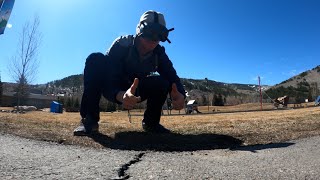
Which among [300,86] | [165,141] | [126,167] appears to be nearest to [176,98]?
[165,141]

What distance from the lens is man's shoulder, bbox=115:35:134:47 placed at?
4446 mm

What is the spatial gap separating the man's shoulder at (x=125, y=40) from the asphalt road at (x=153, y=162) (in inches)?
59.1

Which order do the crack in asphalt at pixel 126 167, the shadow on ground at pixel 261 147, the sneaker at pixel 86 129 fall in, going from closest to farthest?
the crack in asphalt at pixel 126 167 < the shadow on ground at pixel 261 147 < the sneaker at pixel 86 129

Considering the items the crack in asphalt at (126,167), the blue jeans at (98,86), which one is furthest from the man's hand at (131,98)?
the blue jeans at (98,86)

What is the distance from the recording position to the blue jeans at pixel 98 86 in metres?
4.26

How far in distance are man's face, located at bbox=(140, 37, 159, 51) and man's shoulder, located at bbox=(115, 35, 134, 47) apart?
15 cm

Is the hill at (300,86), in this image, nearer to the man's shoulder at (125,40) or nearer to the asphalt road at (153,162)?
the man's shoulder at (125,40)

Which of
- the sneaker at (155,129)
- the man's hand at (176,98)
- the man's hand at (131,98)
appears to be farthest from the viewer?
the sneaker at (155,129)

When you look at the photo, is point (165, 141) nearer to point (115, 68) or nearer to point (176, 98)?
point (176, 98)

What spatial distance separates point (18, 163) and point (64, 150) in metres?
0.65

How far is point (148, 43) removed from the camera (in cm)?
441

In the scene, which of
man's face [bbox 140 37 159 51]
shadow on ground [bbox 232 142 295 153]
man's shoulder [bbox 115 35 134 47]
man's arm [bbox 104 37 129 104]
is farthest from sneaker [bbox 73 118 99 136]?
shadow on ground [bbox 232 142 295 153]

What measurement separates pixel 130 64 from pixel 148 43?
34 centimetres

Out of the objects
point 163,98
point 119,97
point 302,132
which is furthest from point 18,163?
point 302,132
